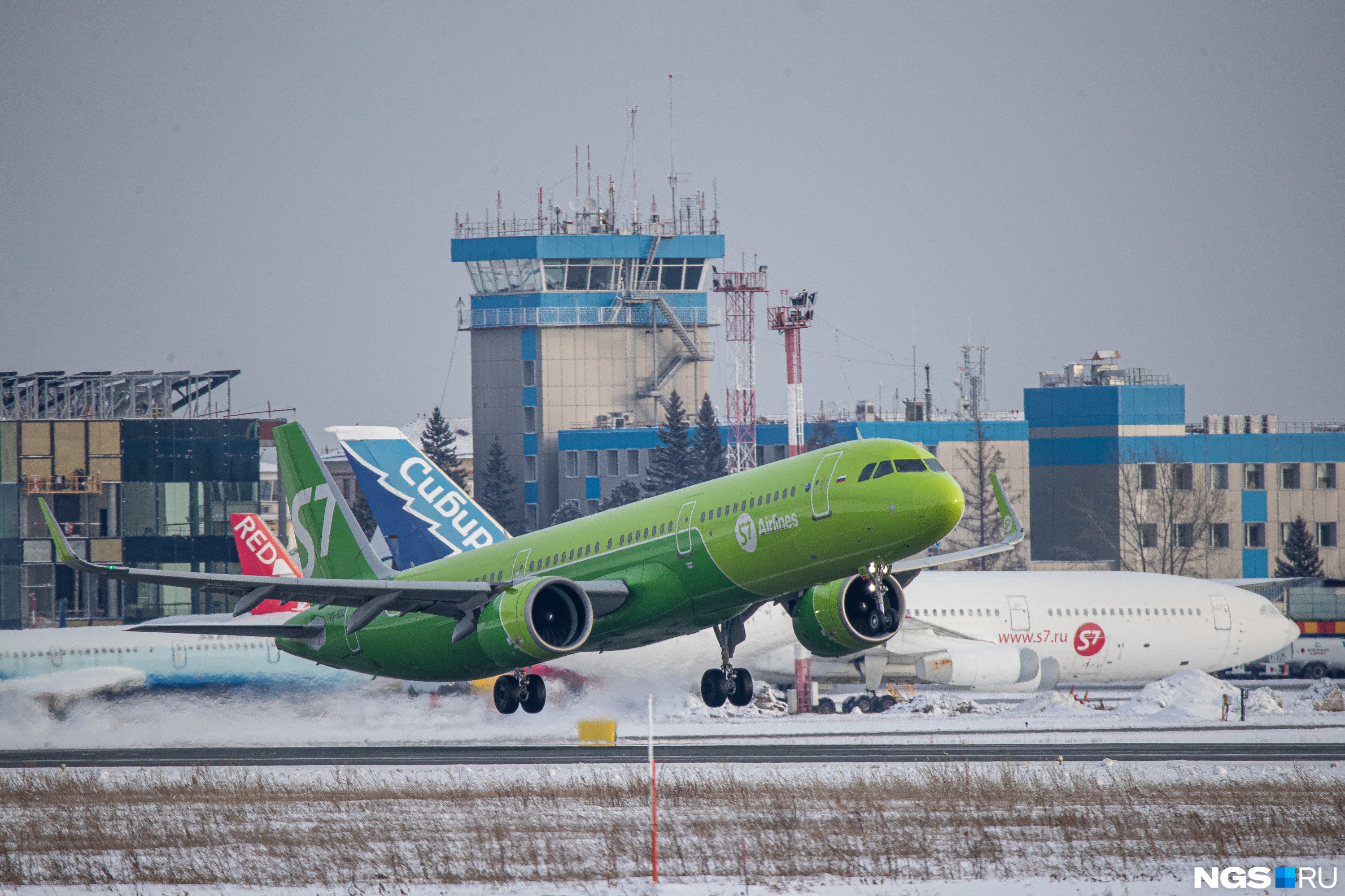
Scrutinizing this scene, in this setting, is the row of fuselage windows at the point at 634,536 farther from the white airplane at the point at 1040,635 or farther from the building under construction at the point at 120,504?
the building under construction at the point at 120,504

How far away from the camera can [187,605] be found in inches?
3821

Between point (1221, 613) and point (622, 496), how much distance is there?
6637 centimetres

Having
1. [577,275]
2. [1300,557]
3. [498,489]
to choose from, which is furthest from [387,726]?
[577,275]

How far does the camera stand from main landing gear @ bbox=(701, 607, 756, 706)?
40.6 m

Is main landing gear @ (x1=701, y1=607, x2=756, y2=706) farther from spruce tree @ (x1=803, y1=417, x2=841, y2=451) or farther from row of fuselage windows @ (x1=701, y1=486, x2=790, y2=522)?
spruce tree @ (x1=803, y1=417, x2=841, y2=451)

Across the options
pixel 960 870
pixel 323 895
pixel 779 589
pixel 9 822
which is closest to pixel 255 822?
pixel 9 822

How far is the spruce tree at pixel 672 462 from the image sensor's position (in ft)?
443

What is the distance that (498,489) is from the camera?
14438 cm

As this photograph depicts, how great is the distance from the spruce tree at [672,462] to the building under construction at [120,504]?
43259 mm

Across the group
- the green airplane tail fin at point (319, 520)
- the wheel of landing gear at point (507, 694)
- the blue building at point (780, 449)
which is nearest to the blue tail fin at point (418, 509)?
the green airplane tail fin at point (319, 520)

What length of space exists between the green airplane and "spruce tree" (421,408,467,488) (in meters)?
110

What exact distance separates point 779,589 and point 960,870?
830 cm

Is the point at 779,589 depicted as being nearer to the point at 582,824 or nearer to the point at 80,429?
the point at 582,824

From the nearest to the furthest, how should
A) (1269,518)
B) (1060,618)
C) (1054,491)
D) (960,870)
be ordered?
(960,870), (1060,618), (1269,518), (1054,491)
